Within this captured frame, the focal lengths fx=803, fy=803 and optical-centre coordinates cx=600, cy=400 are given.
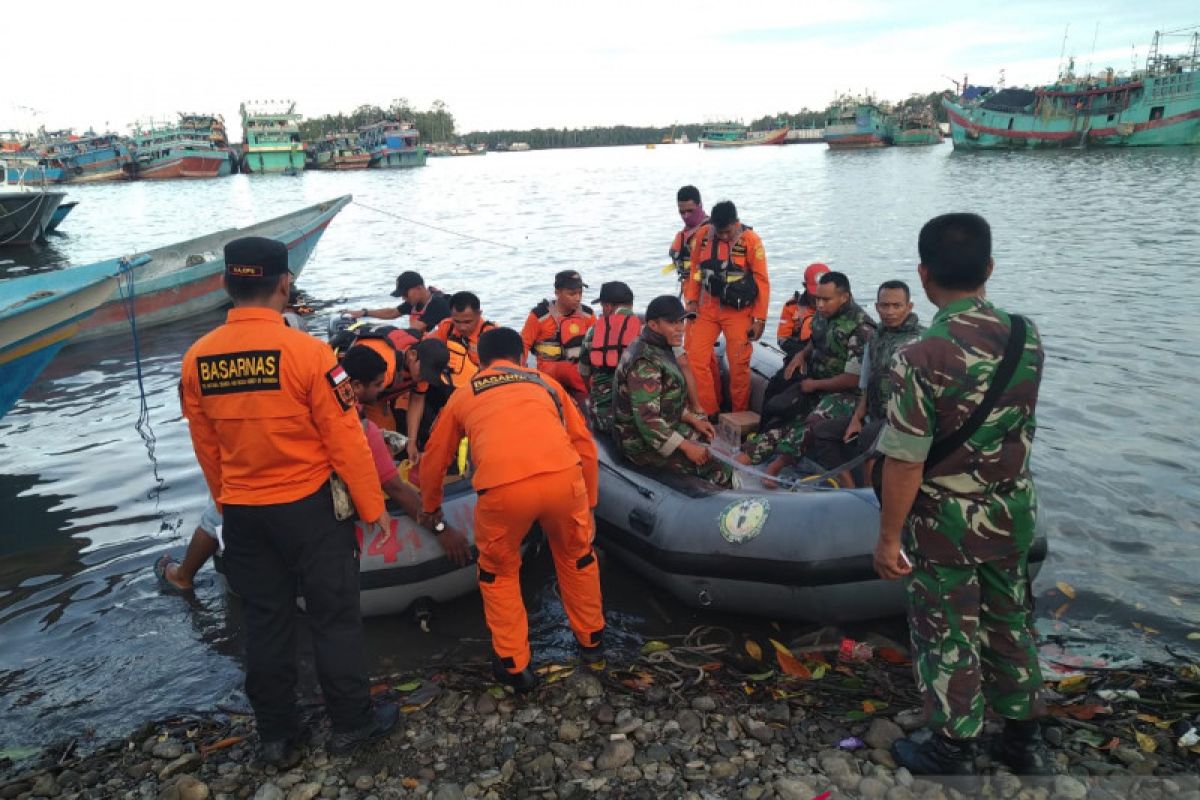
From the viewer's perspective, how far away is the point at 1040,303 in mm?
11844

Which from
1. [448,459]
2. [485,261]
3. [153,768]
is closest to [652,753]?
[448,459]

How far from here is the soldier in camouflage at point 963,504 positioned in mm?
2426

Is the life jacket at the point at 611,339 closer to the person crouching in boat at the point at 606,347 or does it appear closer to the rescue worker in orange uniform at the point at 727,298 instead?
the person crouching in boat at the point at 606,347

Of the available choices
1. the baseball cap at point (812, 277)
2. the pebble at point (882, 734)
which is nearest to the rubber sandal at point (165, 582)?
the pebble at point (882, 734)

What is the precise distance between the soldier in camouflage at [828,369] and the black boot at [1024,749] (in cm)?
263

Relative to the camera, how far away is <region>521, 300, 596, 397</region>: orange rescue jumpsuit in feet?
20.1

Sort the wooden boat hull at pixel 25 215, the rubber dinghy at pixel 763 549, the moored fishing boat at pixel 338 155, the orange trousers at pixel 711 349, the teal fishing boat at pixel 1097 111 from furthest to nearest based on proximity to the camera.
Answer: the moored fishing boat at pixel 338 155, the teal fishing boat at pixel 1097 111, the wooden boat hull at pixel 25 215, the orange trousers at pixel 711 349, the rubber dinghy at pixel 763 549

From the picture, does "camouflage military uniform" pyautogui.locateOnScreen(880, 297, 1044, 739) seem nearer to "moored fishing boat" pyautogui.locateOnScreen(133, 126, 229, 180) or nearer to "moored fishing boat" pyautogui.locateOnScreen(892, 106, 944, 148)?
"moored fishing boat" pyautogui.locateOnScreen(133, 126, 229, 180)

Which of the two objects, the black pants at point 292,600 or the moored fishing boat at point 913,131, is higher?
the moored fishing boat at point 913,131

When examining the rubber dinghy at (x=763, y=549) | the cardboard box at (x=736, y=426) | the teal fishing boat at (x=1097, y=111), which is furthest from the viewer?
the teal fishing boat at (x=1097, y=111)

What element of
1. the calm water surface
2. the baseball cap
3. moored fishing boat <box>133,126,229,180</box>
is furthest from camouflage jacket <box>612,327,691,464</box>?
moored fishing boat <box>133,126,229,180</box>

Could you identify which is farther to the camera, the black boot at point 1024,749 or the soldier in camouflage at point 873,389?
the soldier in camouflage at point 873,389

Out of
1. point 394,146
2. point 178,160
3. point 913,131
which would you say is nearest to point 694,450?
point 178,160

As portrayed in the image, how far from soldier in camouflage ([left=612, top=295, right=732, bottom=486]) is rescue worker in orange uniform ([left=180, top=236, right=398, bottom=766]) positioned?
5.52ft
